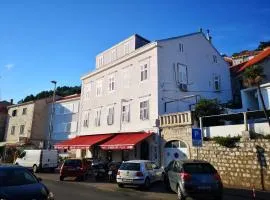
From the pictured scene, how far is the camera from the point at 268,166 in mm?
16312

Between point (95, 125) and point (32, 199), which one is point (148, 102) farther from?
point (32, 199)

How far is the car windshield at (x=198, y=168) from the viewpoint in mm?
12531

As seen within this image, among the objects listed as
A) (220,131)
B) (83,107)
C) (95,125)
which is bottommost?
(220,131)

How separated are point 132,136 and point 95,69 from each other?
12.6 meters

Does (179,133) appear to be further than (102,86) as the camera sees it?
No

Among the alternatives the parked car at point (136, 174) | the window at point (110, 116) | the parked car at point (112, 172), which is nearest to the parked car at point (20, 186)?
the parked car at point (136, 174)

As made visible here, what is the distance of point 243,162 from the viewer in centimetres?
1766

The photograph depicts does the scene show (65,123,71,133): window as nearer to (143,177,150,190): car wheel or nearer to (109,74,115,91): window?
(109,74,115,91): window

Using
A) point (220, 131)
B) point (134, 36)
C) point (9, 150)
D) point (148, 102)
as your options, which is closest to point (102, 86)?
point (134, 36)

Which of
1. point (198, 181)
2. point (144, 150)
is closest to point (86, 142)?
point (144, 150)

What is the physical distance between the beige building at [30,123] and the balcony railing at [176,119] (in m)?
29.2

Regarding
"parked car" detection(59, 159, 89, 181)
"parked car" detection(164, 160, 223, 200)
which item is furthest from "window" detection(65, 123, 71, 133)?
"parked car" detection(164, 160, 223, 200)

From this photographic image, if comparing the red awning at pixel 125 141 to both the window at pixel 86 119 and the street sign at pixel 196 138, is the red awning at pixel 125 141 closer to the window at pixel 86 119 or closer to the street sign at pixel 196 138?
the street sign at pixel 196 138

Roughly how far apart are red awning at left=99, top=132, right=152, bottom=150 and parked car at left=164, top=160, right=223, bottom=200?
10.5m
